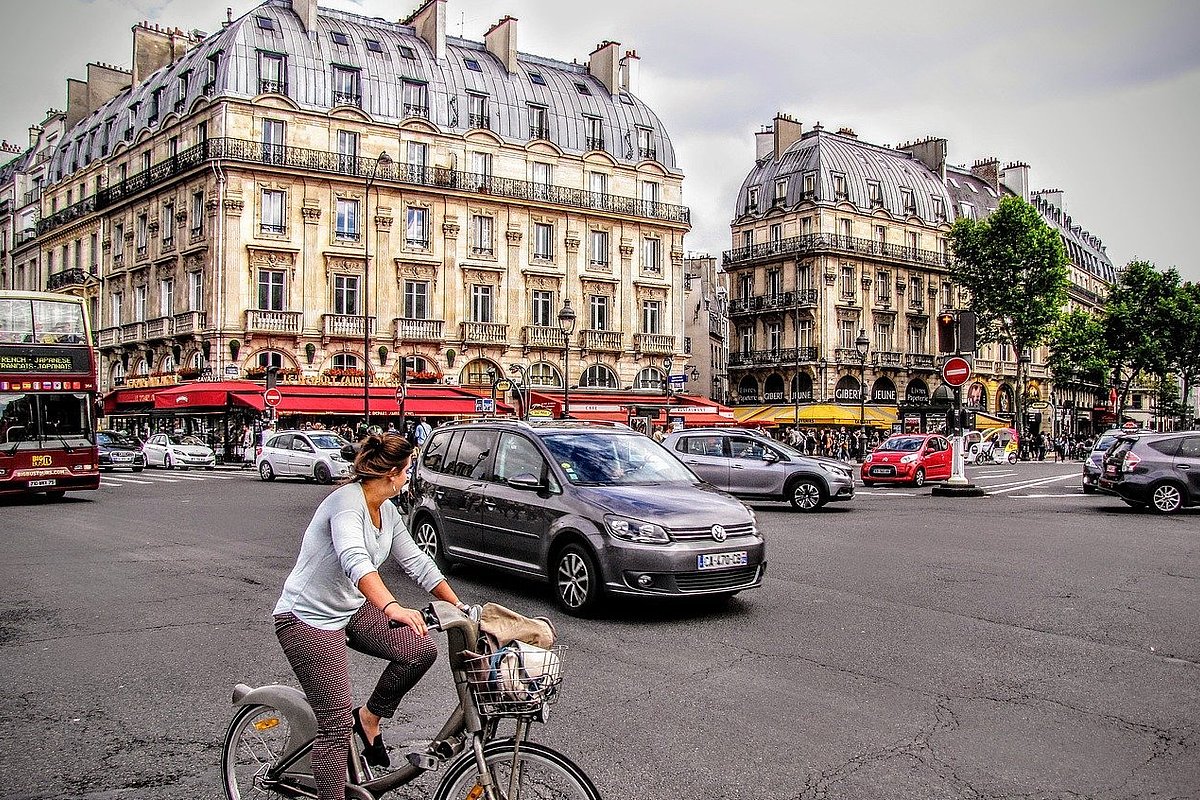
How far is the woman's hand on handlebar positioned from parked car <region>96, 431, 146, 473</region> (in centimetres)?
3890

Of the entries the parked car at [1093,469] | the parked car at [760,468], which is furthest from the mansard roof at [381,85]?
the parked car at [1093,469]

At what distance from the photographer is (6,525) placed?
17344 mm

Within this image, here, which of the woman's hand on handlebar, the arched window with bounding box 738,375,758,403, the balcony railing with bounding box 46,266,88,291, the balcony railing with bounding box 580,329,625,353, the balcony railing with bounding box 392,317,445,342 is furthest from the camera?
the arched window with bounding box 738,375,758,403

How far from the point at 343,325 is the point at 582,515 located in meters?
40.5

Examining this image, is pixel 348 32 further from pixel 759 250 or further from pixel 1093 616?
pixel 1093 616

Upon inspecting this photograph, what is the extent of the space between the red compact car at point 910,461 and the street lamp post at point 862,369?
23.2 m

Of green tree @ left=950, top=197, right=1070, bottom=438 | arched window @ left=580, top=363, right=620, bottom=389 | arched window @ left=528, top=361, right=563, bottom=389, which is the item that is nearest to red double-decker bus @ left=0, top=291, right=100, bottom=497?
arched window @ left=528, top=361, right=563, bottom=389

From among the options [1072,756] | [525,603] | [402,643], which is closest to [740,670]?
[1072,756]

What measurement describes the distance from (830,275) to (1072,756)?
63448mm

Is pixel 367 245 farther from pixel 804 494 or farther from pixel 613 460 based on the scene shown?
pixel 613 460

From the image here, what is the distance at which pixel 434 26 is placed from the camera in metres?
53.6

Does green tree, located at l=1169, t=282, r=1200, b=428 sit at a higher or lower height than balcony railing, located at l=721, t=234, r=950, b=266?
lower

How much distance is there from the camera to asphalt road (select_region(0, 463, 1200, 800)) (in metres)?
5.20

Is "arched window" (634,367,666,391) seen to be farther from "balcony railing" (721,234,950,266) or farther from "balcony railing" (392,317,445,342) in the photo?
"balcony railing" (721,234,950,266)
